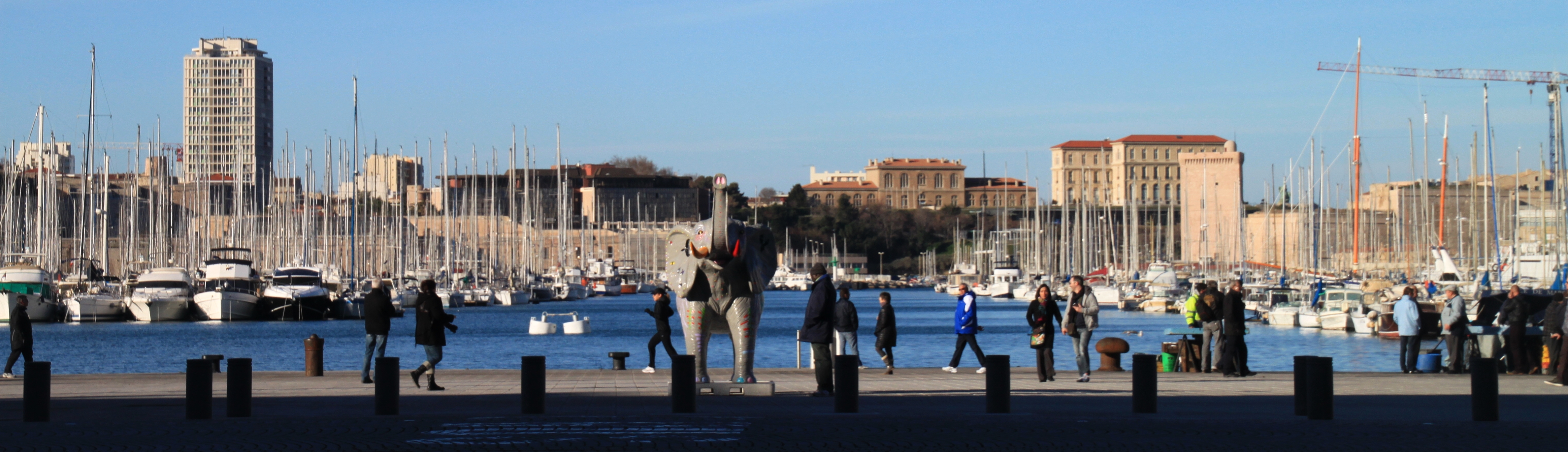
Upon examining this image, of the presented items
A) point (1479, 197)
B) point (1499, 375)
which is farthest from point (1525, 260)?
point (1479, 197)

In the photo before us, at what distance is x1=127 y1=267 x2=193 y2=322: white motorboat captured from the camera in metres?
60.6

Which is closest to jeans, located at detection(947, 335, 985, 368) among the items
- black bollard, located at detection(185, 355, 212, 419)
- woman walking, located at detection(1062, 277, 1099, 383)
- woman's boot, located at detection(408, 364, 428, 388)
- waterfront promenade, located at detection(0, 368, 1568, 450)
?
waterfront promenade, located at detection(0, 368, 1568, 450)

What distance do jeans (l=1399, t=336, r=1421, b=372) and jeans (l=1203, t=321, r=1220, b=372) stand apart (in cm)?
252

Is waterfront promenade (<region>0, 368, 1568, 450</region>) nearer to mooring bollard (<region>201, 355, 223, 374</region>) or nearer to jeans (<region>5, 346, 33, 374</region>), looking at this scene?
mooring bollard (<region>201, 355, 223, 374</region>)

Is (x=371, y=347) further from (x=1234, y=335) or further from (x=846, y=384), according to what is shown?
(x=1234, y=335)

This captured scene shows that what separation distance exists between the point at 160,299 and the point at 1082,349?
4898 centimetres

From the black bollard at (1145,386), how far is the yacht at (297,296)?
52.8 metres

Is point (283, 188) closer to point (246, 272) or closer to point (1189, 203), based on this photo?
point (246, 272)

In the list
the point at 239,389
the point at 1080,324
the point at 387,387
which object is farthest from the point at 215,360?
the point at 1080,324

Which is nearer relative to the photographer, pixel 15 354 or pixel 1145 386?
pixel 1145 386

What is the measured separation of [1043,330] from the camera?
1905 cm

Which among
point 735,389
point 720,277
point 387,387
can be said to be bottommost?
point 735,389

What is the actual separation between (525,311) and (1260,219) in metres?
73.5

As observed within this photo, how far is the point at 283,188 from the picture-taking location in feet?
283
